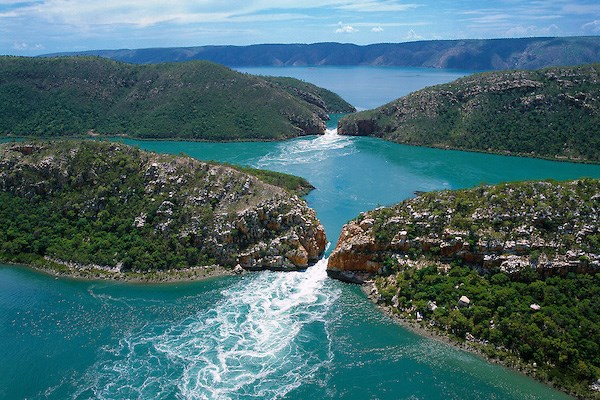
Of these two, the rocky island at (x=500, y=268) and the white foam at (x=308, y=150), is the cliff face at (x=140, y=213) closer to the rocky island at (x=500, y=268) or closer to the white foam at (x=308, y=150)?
the rocky island at (x=500, y=268)

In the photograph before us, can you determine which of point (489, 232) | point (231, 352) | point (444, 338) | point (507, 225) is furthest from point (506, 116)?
point (231, 352)

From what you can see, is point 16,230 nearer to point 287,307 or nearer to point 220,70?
point 287,307

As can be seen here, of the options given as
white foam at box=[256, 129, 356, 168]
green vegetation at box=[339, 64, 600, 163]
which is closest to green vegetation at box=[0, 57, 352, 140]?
white foam at box=[256, 129, 356, 168]

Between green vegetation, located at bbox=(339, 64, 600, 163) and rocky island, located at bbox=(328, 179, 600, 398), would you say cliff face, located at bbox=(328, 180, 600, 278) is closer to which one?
rocky island, located at bbox=(328, 179, 600, 398)

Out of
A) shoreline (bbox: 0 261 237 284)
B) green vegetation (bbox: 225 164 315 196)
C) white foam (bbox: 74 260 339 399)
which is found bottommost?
white foam (bbox: 74 260 339 399)

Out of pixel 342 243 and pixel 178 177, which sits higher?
pixel 178 177

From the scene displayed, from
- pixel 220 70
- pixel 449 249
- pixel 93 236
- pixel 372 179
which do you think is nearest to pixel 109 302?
pixel 93 236

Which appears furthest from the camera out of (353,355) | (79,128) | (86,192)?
(79,128)
